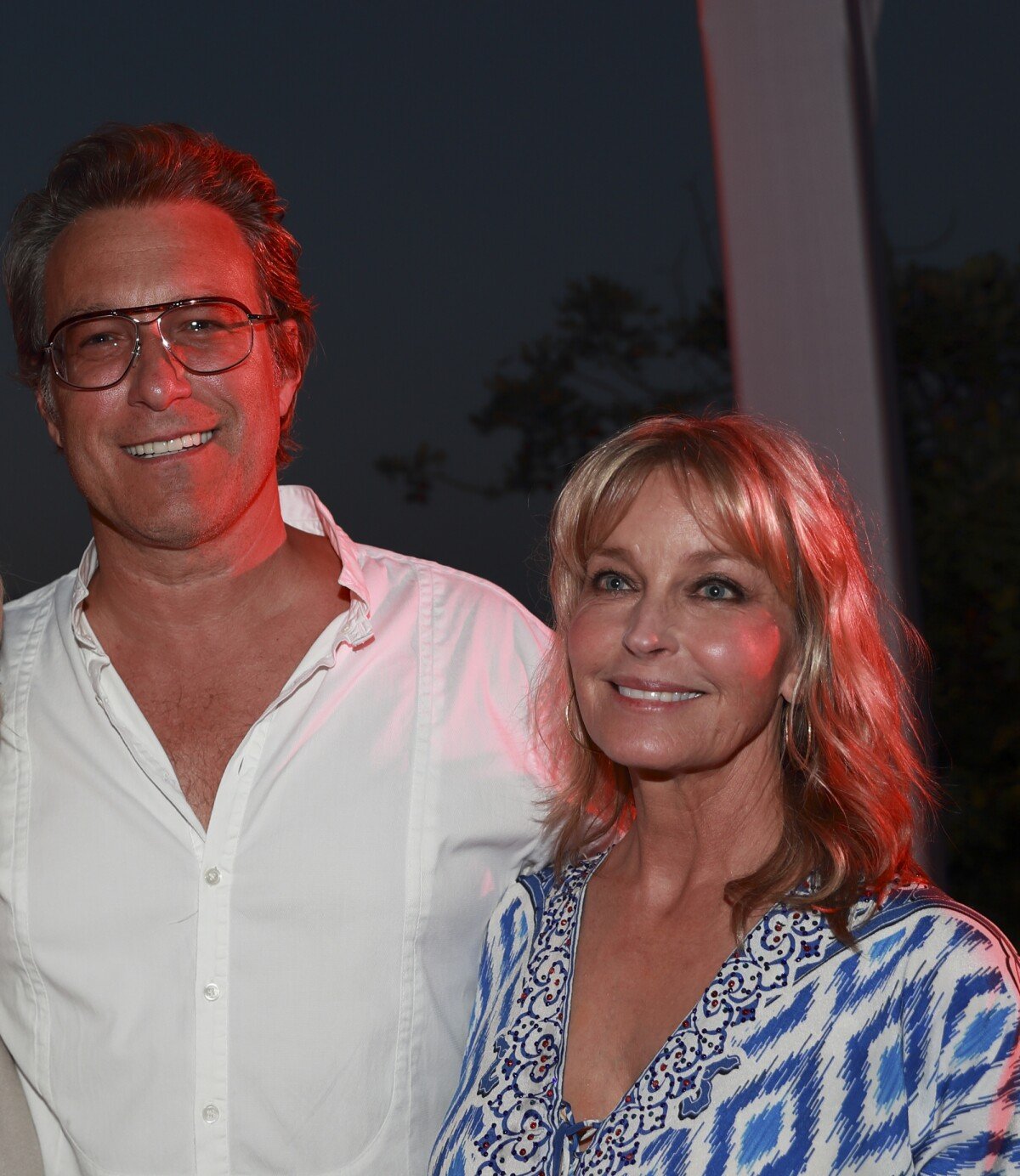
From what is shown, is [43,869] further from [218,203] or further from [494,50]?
[494,50]

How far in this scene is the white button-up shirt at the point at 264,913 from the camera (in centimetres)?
185

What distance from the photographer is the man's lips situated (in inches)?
64.6

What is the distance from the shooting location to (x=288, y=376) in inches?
95.0

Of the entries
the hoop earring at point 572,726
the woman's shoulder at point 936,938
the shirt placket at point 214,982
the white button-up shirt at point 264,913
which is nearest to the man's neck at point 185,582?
the white button-up shirt at point 264,913

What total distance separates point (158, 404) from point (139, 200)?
39cm

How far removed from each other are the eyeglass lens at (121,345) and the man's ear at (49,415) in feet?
0.53

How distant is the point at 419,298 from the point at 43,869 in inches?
86.5

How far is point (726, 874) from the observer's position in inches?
68.1

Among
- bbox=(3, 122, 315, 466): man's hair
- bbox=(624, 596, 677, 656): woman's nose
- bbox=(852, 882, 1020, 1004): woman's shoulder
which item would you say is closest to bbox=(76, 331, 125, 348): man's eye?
bbox=(3, 122, 315, 466): man's hair

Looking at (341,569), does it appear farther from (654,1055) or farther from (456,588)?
(654,1055)

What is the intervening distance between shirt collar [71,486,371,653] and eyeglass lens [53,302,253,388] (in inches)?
12.6

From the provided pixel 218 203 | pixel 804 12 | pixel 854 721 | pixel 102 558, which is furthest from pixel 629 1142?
pixel 804 12

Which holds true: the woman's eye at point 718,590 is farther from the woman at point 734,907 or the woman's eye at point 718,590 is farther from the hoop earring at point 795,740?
the hoop earring at point 795,740

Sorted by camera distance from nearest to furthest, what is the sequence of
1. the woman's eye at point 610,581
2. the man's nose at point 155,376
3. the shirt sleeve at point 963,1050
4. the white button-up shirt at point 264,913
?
1. the shirt sleeve at point 963,1050
2. the woman's eye at point 610,581
3. the white button-up shirt at point 264,913
4. the man's nose at point 155,376
